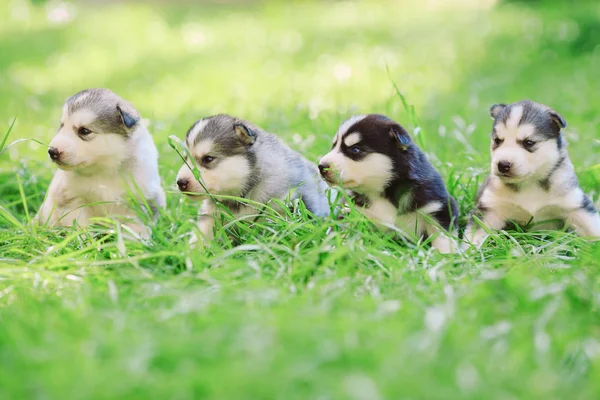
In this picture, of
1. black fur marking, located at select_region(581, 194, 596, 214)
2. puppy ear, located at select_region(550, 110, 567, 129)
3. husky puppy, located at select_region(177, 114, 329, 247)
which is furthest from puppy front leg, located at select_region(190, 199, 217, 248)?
black fur marking, located at select_region(581, 194, 596, 214)

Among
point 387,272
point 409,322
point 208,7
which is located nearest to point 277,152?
point 387,272

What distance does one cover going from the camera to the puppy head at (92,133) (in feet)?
16.8

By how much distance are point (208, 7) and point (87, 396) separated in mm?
16781

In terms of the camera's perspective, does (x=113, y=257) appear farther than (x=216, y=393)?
Yes

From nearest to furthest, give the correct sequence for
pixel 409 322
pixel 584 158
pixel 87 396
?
pixel 87 396 < pixel 409 322 < pixel 584 158

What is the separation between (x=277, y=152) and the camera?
5.16 m

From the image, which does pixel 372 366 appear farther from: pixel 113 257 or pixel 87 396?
pixel 113 257

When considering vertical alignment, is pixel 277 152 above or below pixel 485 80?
above

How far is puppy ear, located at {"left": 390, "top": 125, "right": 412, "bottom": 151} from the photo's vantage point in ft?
15.7

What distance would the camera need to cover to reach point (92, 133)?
520cm

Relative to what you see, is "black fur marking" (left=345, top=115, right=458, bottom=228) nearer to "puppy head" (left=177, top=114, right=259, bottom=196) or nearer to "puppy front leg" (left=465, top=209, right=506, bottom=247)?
"puppy front leg" (left=465, top=209, right=506, bottom=247)

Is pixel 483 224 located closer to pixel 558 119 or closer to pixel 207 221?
pixel 558 119

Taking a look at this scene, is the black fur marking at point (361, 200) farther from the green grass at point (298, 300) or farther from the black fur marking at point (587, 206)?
the black fur marking at point (587, 206)

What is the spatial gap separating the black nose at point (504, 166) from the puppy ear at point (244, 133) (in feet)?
4.89
